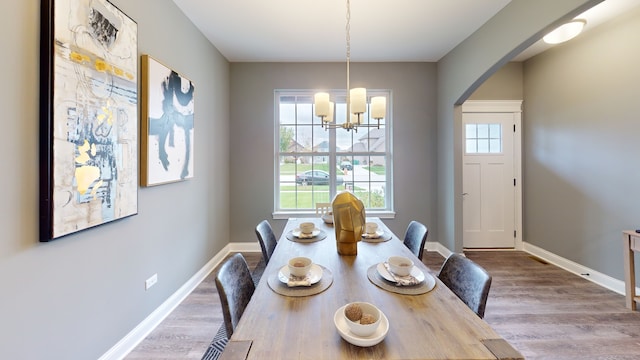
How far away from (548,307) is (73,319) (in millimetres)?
3623

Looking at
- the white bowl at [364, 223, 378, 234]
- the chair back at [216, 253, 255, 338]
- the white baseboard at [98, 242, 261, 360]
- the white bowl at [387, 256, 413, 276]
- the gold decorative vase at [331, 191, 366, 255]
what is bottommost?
the white baseboard at [98, 242, 261, 360]

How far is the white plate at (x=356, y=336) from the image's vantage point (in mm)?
829

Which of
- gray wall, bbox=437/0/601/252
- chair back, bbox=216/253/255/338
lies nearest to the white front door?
gray wall, bbox=437/0/601/252

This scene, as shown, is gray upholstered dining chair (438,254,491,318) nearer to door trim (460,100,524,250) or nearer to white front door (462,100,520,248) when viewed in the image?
white front door (462,100,520,248)

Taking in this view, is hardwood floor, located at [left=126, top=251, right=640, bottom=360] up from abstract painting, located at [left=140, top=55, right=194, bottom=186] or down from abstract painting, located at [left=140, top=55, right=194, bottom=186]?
down

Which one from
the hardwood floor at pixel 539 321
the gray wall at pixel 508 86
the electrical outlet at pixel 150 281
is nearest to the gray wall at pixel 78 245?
the electrical outlet at pixel 150 281

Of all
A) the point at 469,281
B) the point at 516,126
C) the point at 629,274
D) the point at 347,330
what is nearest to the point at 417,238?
the point at 469,281

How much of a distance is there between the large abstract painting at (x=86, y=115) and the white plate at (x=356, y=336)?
1.42 m

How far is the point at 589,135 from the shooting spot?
296 centimetres

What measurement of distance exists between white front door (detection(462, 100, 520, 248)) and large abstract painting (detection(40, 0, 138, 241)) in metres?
4.12

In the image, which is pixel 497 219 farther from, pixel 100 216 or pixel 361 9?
pixel 100 216

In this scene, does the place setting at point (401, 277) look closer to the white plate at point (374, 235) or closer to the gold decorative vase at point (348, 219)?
the gold decorative vase at point (348, 219)

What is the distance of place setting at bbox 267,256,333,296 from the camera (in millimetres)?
1213

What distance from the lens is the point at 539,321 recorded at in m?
2.19
